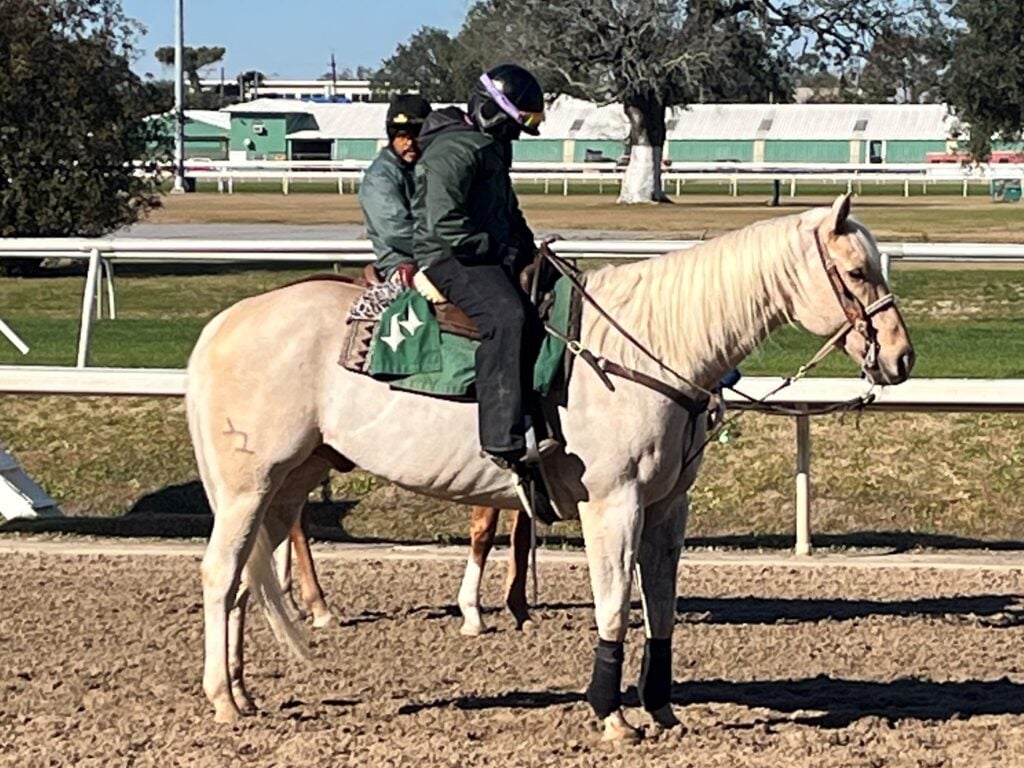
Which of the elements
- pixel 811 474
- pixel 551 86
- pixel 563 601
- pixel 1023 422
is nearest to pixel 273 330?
pixel 563 601

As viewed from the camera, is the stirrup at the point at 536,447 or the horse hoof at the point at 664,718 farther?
the horse hoof at the point at 664,718

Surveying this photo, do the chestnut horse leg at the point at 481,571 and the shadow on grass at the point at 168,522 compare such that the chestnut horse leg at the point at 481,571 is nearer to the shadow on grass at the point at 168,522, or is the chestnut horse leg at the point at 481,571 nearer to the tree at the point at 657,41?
the shadow on grass at the point at 168,522

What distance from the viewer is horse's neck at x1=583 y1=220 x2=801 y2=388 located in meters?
6.47

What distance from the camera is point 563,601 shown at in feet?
30.6

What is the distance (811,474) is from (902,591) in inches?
77.6

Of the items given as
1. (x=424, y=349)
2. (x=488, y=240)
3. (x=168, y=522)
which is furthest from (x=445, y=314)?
(x=168, y=522)

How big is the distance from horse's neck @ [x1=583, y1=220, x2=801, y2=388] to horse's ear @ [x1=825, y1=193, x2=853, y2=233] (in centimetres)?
16

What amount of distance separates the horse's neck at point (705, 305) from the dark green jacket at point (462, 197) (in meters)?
0.43

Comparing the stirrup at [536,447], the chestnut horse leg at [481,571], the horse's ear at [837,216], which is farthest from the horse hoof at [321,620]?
the horse's ear at [837,216]

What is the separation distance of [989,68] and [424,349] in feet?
133

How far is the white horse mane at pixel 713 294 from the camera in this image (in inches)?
253

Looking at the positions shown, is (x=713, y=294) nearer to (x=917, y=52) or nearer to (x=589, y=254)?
(x=589, y=254)

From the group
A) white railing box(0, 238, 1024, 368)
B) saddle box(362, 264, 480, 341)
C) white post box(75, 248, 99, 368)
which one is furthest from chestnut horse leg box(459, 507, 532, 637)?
white post box(75, 248, 99, 368)

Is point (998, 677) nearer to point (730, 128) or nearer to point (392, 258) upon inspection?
point (392, 258)
